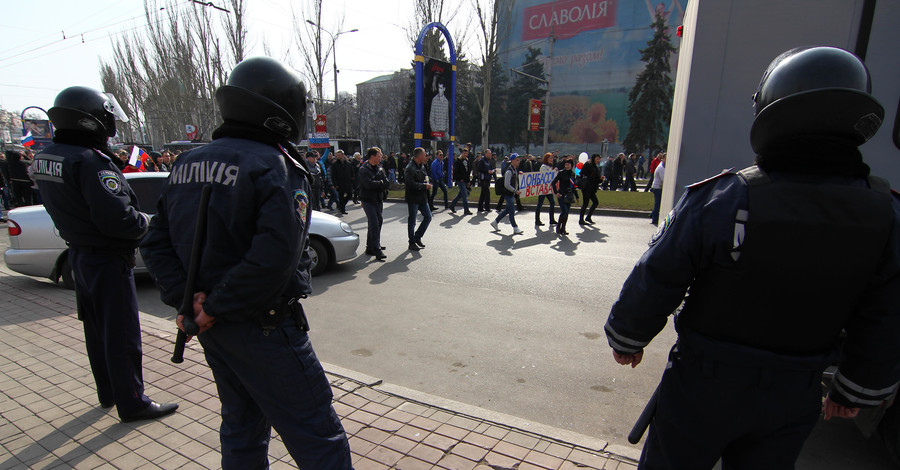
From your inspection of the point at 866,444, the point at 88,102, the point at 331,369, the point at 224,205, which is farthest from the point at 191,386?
the point at 866,444

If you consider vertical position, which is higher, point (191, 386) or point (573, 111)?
point (573, 111)

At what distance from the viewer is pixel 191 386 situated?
3.38 metres

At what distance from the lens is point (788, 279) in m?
1.42

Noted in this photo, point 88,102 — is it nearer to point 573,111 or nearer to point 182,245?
point 182,245

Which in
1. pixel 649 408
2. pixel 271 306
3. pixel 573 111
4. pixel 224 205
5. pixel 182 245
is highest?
pixel 573 111

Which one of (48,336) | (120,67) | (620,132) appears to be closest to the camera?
(48,336)

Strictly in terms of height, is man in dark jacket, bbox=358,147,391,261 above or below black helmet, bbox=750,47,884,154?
below

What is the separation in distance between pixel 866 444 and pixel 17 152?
1754 cm

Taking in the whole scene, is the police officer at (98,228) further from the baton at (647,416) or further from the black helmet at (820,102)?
the black helmet at (820,102)

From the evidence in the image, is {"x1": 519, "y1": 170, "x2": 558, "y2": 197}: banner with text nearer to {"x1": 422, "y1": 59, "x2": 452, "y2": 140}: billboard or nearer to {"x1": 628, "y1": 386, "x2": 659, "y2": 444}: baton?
{"x1": 422, "y1": 59, "x2": 452, "y2": 140}: billboard

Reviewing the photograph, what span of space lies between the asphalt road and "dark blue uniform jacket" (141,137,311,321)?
2128mm

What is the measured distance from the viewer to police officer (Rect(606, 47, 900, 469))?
1401mm

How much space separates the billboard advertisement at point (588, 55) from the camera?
51531 millimetres

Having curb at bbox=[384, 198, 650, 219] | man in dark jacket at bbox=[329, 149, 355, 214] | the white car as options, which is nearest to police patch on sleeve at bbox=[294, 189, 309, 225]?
the white car
